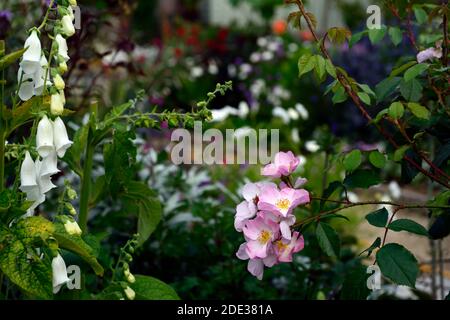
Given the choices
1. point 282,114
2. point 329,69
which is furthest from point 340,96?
point 282,114

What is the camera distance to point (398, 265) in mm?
1670

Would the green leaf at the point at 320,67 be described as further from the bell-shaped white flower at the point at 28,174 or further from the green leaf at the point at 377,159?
the bell-shaped white flower at the point at 28,174

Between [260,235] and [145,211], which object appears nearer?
[260,235]

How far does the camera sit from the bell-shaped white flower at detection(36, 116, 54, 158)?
1.60 metres

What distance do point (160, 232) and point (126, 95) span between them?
2987 mm

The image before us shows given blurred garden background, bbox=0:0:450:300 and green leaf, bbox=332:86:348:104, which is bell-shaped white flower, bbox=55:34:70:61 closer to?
blurred garden background, bbox=0:0:450:300

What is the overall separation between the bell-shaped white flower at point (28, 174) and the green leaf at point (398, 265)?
0.77 meters

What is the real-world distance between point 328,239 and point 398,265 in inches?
7.6

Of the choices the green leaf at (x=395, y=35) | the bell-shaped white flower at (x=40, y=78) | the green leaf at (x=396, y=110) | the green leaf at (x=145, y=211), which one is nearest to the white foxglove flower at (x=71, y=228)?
the bell-shaped white flower at (x=40, y=78)

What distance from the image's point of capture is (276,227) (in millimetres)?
1670

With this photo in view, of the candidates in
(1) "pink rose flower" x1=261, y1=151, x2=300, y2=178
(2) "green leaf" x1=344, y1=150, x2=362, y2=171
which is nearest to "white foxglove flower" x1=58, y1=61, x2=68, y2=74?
(1) "pink rose flower" x1=261, y1=151, x2=300, y2=178

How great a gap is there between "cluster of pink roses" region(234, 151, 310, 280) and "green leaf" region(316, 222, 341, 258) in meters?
0.07

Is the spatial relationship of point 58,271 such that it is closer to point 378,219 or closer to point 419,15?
point 378,219
